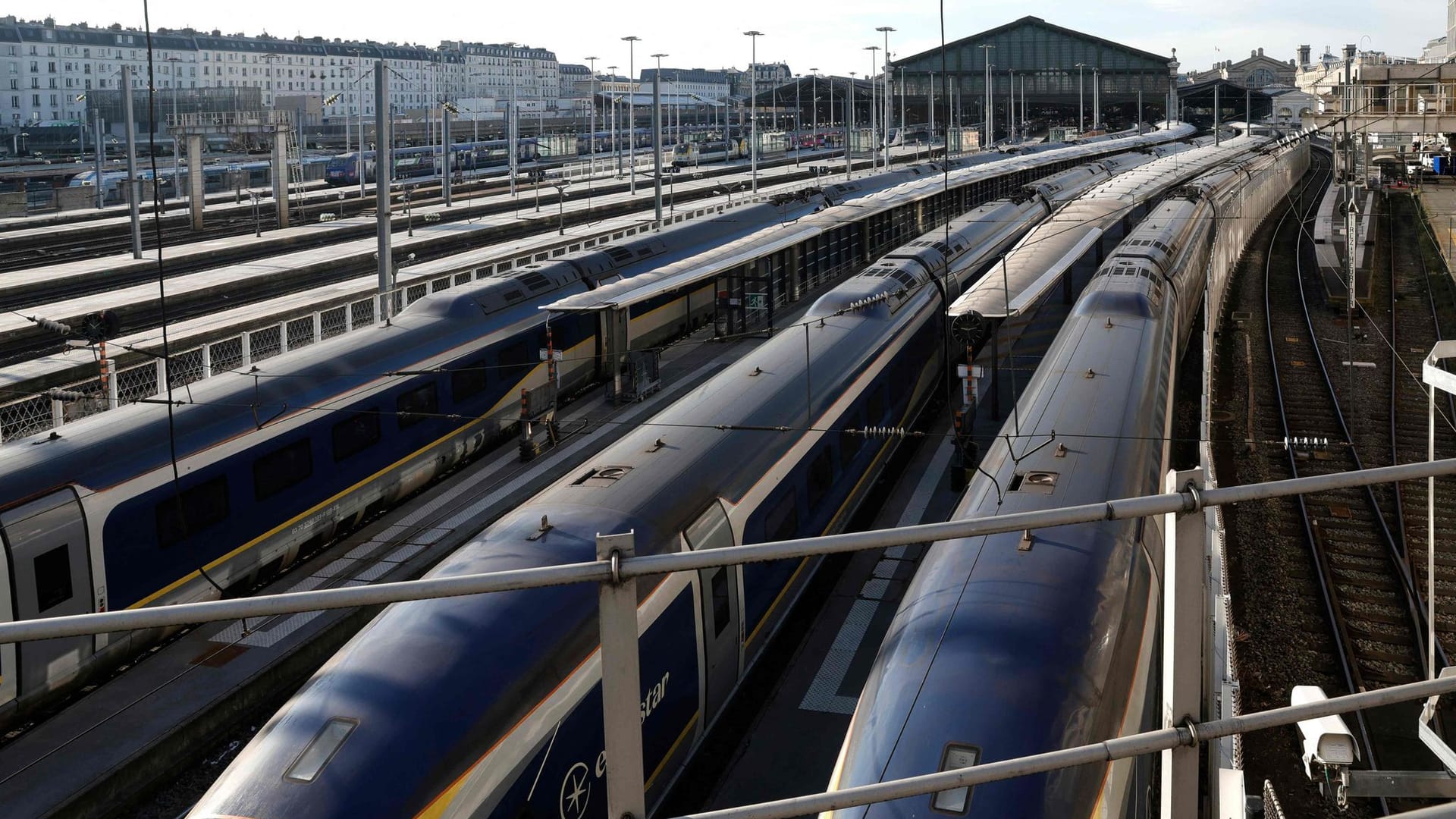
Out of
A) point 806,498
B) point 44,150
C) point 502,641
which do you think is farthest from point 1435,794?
point 44,150

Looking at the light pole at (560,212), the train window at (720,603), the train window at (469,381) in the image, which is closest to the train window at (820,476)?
the train window at (720,603)

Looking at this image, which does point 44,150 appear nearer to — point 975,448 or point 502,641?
point 975,448

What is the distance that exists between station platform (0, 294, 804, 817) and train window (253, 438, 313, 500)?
1178mm

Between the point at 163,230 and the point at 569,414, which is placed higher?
the point at 163,230

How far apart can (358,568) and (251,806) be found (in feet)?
31.3

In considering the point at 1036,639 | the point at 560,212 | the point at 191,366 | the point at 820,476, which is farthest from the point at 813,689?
the point at 560,212

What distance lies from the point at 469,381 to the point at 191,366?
263 inches

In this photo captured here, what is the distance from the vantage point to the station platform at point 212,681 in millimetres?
10531

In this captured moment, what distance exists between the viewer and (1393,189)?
61.2 m

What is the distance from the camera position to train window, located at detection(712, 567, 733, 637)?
10312 millimetres

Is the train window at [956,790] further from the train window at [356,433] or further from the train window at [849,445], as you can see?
the train window at [356,433]

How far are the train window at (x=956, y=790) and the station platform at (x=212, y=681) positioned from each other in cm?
735

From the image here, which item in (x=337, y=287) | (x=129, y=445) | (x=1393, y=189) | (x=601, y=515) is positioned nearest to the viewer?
(x=601, y=515)

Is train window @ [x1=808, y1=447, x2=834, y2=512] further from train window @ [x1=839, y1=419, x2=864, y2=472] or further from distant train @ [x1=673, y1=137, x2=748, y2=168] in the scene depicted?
distant train @ [x1=673, y1=137, x2=748, y2=168]
